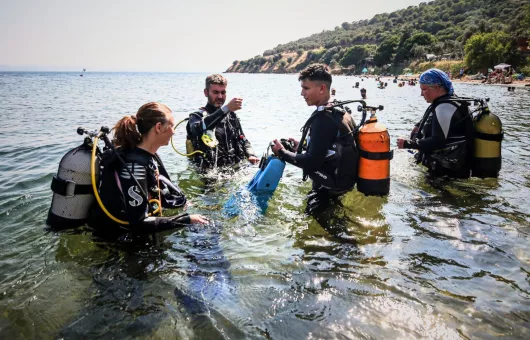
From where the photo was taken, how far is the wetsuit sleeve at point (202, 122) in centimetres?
548

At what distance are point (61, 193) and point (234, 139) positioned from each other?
13.0 feet

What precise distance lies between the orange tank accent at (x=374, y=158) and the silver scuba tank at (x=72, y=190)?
10.3 feet

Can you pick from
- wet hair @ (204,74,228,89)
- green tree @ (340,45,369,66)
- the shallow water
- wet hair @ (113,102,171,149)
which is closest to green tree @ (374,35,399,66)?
green tree @ (340,45,369,66)

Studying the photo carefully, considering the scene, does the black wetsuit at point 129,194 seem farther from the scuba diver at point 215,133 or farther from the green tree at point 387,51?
the green tree at point 387,51

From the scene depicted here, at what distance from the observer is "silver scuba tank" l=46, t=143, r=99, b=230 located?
3080 millimetres

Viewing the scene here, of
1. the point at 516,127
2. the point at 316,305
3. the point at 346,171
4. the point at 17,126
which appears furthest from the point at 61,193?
the point at 516,127

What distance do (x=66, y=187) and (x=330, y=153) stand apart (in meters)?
3.01

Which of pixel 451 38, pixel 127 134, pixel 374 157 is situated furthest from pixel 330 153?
pixel 451 38

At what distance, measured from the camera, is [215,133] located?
6344 millimetres

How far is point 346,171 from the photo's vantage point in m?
4.29

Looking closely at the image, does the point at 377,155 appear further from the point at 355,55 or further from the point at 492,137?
the point at 355,55

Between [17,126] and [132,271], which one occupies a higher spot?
[17,126]

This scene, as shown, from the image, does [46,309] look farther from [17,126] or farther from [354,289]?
[17,126]

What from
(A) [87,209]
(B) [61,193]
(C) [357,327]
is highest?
(B) [61,193]
